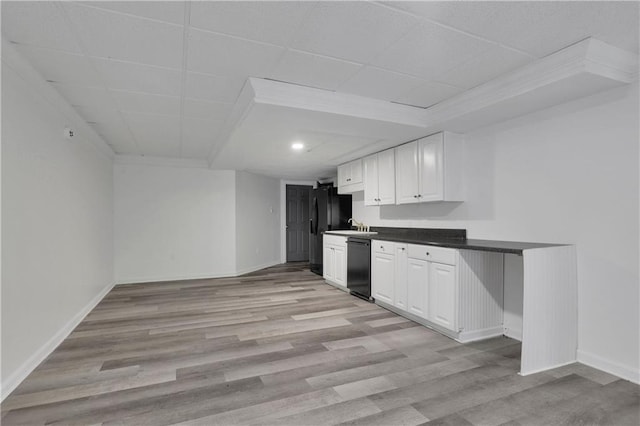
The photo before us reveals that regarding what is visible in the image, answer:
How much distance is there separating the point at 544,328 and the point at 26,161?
13.6ft

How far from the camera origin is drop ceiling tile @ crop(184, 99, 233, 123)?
323cm

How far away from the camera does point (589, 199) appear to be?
2.61m

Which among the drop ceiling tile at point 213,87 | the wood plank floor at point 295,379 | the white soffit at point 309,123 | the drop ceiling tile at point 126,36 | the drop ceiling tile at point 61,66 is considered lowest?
the wood plank floor at point 295,379

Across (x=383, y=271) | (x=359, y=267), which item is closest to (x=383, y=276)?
(x=383, y=271)

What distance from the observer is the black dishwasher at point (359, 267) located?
180 inches

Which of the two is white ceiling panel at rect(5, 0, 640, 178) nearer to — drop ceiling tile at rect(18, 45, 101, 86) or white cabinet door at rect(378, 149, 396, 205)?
drop ceiling tile at rect(18, 45, 101, 86)

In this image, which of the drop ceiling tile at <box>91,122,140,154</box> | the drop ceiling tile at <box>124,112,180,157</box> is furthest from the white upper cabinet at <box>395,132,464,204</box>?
the drop ceiling tile at <box>91,122,140,154</box>

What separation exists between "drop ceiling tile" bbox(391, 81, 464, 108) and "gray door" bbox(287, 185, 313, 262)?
226 inches

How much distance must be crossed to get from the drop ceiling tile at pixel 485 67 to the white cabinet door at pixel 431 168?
989 mm

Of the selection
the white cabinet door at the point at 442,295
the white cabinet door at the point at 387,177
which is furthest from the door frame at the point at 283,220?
the white cabinet door at the point at 442,295

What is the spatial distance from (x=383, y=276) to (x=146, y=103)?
3.31m

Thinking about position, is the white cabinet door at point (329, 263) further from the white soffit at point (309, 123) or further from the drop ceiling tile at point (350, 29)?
the drop ceiling tile at point (350, 29)

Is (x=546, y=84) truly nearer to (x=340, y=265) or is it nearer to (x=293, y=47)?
(x=293, y=47)

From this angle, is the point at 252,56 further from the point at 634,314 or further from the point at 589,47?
the point at 634,314
